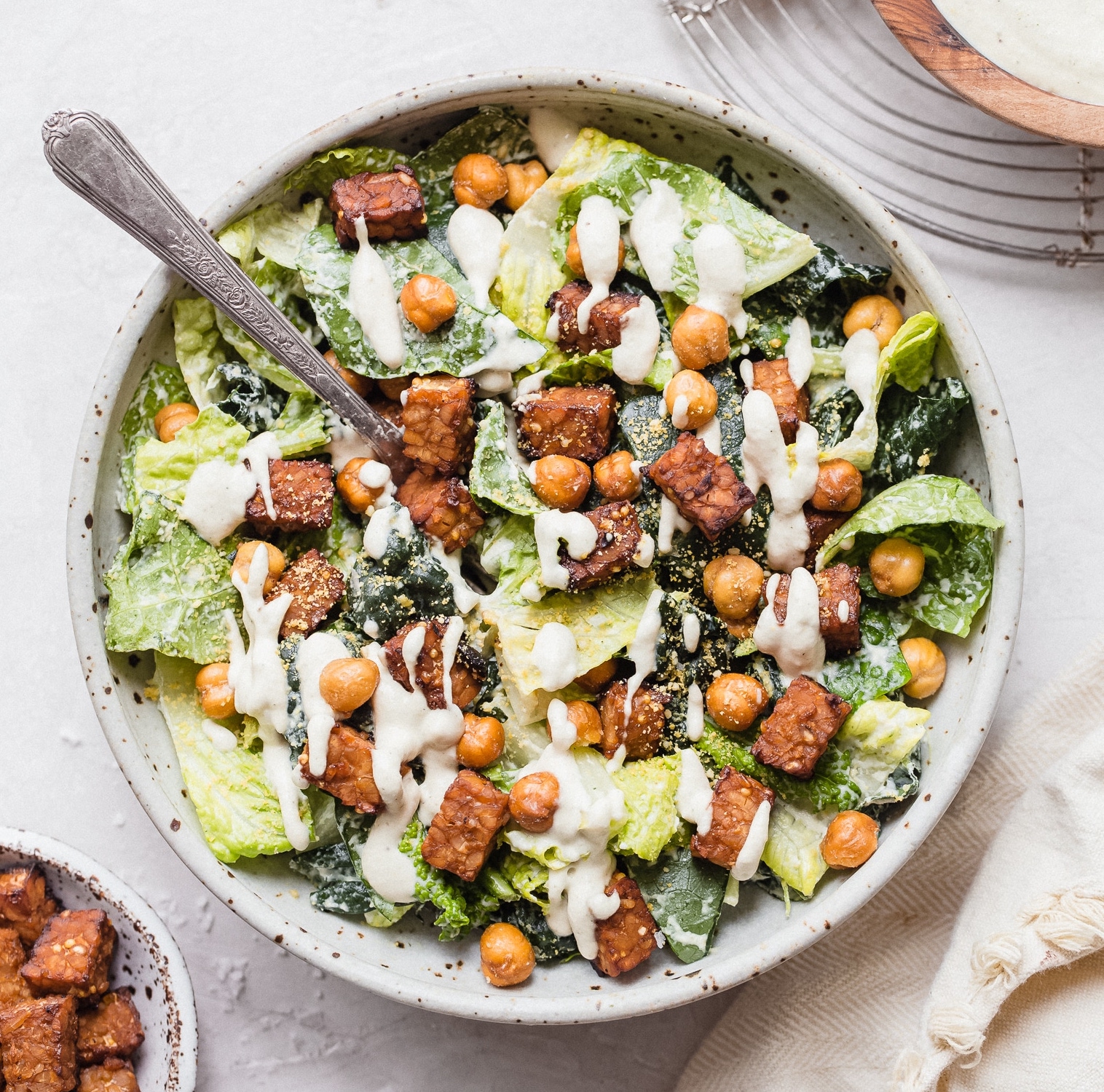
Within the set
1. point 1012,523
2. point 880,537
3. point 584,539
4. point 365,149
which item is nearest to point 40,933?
point 584,539

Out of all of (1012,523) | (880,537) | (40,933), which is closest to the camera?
(1012,523)

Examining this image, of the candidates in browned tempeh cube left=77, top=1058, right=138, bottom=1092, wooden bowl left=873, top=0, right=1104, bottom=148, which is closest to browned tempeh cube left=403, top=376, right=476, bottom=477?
wooden bowl left=873, top=0, right=1104, bottom=148

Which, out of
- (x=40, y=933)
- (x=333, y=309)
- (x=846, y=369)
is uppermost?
(x=333, y=309)

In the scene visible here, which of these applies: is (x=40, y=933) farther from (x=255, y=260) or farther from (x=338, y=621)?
(x=255, y=260)

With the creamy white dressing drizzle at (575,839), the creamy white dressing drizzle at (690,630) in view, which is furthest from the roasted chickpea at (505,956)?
the creamy white dressing drizzle at (690,630)

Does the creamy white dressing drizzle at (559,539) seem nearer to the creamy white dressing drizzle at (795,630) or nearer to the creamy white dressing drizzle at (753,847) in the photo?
the creamy white dressing drizzle at (795,630)

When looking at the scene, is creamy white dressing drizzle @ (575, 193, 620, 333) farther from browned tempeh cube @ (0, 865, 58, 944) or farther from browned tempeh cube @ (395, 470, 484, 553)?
browned tempeh cube @ (0, 865, 58, 944)

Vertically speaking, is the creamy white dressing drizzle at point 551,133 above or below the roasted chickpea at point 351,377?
above
